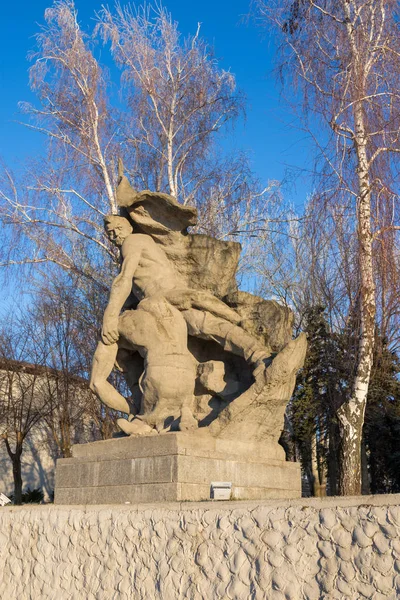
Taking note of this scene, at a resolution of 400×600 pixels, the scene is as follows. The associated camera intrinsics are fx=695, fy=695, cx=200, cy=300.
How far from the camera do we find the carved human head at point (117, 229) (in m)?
8.85

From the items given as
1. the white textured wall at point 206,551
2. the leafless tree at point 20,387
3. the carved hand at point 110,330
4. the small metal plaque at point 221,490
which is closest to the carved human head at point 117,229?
the carved hand at point 110,330

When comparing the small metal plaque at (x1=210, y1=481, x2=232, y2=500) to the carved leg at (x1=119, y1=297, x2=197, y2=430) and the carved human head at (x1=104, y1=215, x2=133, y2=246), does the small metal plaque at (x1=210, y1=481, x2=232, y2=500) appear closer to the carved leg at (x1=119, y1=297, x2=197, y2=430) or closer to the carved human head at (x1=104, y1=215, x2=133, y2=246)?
the carved leg at (x1=119, y1=297, x2=197, y2=430)

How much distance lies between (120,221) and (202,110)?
12225 millimetres

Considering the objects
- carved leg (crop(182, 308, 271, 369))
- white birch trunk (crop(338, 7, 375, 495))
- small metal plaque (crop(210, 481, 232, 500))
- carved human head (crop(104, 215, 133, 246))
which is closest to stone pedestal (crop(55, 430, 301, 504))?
small metal plaque (crop(210, 481, 232, 500))

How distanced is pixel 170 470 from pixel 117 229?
11.0ft

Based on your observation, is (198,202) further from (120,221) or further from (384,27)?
(120,221)

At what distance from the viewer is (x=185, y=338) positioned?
821 cm

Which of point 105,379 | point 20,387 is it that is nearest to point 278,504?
point 105,379

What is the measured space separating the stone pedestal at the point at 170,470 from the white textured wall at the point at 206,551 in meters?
0.80

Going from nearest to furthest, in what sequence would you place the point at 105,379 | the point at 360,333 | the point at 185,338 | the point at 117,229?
the point at 185,338 < the point at 105,379 < the point at 117,229 < the point at 360,333

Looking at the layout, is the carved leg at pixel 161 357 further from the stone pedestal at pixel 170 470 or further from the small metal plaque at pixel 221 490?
the small metal plaque at pixel 221 490

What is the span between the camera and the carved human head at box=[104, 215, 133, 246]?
8.85 metres

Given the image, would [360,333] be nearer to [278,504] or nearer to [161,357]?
[161,357]

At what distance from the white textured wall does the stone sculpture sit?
153 centimetres
